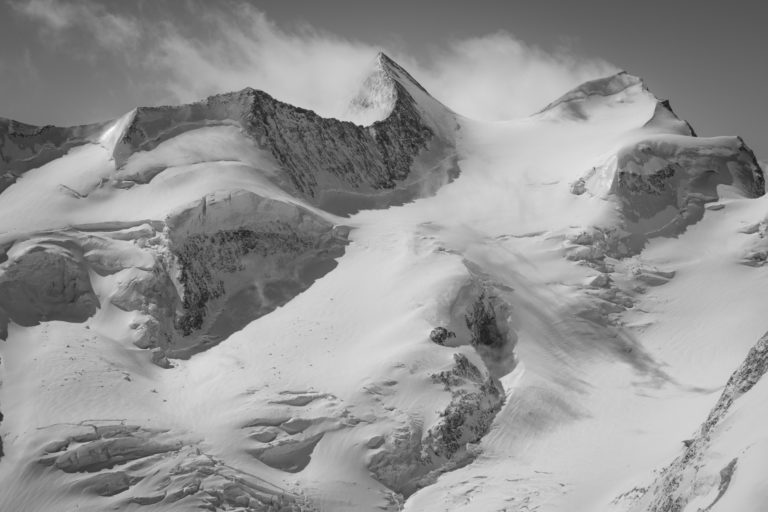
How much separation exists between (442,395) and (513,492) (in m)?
7.68

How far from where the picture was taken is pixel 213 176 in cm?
6925

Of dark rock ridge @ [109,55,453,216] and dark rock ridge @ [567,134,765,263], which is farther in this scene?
dark rock ridge @ [567,134,765,263]

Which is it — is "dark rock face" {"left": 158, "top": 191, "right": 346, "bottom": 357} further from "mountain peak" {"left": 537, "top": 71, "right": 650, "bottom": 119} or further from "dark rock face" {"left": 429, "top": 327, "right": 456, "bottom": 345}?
"mountain peak" {"left": 537, "top": 71, "right": 650, "bottom": 119}

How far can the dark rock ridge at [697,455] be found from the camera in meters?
29.9

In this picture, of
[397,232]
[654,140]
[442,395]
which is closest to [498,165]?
[654,140]

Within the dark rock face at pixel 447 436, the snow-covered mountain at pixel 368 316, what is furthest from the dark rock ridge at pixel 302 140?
the dark rock face at pixel 447 436

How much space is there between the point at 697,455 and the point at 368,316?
32915 millimetres

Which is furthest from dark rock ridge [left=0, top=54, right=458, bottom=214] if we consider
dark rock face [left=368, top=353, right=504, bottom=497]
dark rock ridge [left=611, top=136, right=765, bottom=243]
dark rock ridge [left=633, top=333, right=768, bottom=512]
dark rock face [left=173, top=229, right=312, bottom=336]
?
dark rock ridge [left=633, top=333, right=768, bottom=512]

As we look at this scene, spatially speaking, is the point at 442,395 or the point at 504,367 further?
the point at 504,367

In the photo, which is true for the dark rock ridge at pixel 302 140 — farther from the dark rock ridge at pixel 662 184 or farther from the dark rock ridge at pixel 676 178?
the dark rock ridge at pixel 676 178

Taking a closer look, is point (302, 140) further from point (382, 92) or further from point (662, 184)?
point (662, 184)

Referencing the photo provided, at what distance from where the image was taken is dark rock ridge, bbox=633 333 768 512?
29891mm

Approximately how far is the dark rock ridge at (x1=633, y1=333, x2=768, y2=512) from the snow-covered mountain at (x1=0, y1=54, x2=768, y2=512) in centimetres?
18

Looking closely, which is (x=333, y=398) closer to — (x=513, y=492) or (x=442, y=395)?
(x=442, y=395)
